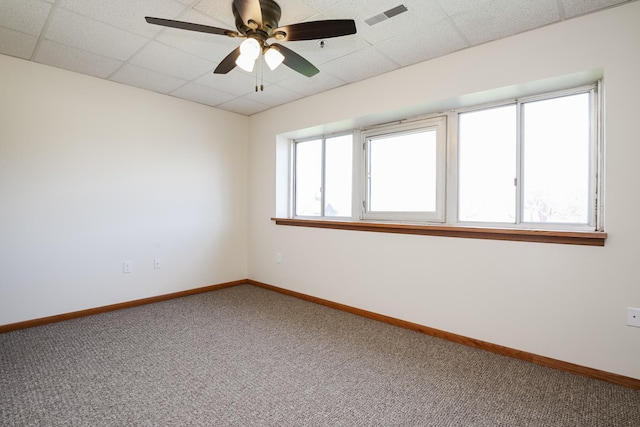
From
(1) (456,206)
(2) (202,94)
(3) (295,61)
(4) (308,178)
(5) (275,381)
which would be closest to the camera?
(5) (275,381)

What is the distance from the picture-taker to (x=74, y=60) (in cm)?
283

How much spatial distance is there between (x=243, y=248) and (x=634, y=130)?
4.21 meters

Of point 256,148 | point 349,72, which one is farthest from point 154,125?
point 349,72

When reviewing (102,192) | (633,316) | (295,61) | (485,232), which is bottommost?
(633,316)

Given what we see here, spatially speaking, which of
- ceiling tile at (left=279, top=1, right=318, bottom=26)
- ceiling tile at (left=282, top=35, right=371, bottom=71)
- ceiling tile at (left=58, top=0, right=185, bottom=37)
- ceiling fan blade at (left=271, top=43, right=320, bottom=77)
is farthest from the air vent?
A: ceiling tile at (left=58, top=0, right=185, bottom=37)

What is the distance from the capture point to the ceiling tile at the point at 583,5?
1943 mm

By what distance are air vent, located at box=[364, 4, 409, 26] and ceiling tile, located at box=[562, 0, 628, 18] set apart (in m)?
0.99

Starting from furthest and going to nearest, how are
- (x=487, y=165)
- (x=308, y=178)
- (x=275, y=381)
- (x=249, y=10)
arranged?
(x=308, y=178)
(x=487, y=165)
(x=275, y=381)
(x=249, y=10)

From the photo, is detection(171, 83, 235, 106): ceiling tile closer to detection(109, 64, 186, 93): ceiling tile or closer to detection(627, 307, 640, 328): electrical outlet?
detection(109, 64, 186, 93): ceiling tile

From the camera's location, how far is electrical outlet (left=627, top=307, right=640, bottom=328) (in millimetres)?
1945

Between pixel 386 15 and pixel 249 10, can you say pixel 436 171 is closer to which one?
pixel 386 15

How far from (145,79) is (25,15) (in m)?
1.11

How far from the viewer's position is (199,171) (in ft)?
13.4

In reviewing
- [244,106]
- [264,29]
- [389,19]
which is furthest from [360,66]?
[244,106]
